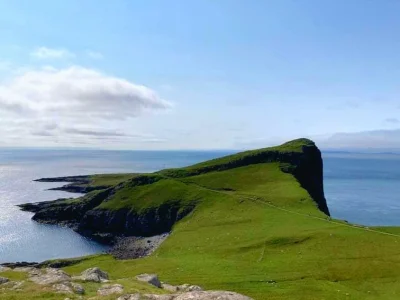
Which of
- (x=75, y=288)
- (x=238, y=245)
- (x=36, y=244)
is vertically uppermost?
(x=75, y=288)

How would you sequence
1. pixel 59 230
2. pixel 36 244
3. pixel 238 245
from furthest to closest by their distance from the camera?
pixel 59 230
pixel 36 244
pixel 238 245

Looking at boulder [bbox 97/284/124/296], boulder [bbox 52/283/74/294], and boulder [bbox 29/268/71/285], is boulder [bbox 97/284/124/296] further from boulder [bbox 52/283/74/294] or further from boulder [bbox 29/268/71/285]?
boulder [bbox 29/268/71/285]

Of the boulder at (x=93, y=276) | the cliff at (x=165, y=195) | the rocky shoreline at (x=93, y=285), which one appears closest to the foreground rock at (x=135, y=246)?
the cliff at (x=165, y=195)

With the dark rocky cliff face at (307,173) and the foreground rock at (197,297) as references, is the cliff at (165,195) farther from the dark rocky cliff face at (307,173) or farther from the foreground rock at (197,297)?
the foreground rock at (197,297)

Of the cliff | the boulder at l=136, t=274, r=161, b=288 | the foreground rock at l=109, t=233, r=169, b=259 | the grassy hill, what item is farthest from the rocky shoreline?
the cliff

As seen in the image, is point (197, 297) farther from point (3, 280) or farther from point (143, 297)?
point (3, 280)

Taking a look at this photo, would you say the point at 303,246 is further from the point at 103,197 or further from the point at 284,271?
the point at 103,197

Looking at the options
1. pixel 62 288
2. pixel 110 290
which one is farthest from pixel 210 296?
pixel 62 288

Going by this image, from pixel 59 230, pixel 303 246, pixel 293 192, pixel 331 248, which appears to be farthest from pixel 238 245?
pixel 59 230
